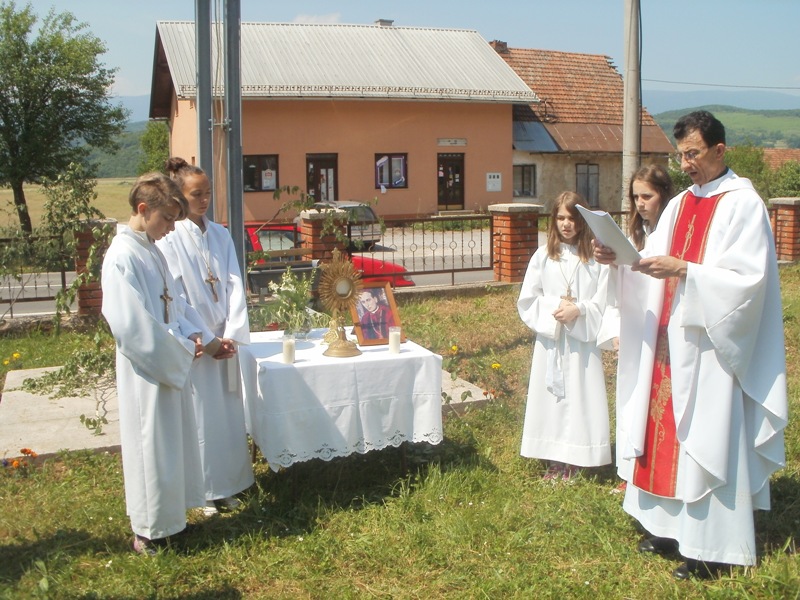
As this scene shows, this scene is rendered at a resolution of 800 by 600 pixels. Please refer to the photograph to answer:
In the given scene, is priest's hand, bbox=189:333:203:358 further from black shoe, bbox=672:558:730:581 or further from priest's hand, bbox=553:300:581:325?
black shoe, bbox=672:558:730:581

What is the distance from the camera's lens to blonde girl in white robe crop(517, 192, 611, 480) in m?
4.98

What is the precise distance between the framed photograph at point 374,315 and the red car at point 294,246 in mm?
5750

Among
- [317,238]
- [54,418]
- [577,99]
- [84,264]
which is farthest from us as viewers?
[577,99]

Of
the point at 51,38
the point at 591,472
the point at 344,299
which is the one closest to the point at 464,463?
the point at 591,472

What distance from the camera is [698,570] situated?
12.7 ft

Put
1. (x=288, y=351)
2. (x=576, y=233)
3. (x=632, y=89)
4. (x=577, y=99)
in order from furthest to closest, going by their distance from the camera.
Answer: (x=577, y=99)
(x=632, y=89)
(x=576, y=233)
(x=288, y=351)

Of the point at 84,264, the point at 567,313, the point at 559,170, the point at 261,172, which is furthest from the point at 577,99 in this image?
the point at 567,313

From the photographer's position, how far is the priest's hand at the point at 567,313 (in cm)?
489

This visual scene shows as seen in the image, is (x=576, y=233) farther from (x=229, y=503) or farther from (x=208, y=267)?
(x=229, y=503)

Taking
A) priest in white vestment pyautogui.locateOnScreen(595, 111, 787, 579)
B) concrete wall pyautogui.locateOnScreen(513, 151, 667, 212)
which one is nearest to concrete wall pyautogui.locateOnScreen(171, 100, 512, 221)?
concrete wall pyautogui.locateOnScreen(513, 151, 667, 212)

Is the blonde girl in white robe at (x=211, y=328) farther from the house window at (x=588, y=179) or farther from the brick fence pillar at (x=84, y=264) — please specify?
the house window at (x=588, y=179)

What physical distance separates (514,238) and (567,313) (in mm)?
6856

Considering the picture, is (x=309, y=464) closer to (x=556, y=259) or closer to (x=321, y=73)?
(x=556, y=259)

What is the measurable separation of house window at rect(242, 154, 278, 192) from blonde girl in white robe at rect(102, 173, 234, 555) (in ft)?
77.0
